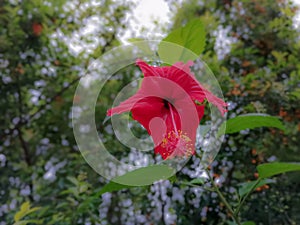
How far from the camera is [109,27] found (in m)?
2.32

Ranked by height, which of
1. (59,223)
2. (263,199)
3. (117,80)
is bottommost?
(263,199)

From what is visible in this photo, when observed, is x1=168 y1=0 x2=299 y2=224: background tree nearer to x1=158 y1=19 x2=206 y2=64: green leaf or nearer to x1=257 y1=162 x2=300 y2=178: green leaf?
x1=257 y1=162 x2=300 y2=178: green leaf

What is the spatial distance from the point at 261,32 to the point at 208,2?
672mm

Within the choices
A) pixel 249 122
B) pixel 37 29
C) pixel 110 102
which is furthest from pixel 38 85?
pixel 249 122

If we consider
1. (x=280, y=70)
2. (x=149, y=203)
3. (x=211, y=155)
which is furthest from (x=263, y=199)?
(x=211, y=155)

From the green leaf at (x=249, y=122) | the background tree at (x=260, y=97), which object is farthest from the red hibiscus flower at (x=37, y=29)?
the green leaf at (x=249, y=122)

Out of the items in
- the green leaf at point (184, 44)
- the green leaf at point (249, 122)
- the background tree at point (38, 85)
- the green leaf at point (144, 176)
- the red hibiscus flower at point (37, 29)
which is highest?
the red hibiscus flower at point (37, 29)

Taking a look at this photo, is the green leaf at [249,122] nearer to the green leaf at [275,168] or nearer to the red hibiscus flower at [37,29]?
the green leaf at [275,168]

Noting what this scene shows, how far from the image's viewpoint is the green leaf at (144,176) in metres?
0.48

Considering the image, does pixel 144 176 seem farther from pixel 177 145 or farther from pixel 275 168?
pixel 275 168

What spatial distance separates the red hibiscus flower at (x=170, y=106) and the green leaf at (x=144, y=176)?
23mm

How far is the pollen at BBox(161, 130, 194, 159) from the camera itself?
1.61 ft

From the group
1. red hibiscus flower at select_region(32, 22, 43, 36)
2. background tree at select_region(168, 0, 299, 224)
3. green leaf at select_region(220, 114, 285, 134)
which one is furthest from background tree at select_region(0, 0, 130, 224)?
green leaf at select_region(220, 114, 285, 134)

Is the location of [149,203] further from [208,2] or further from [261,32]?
[208,2]
